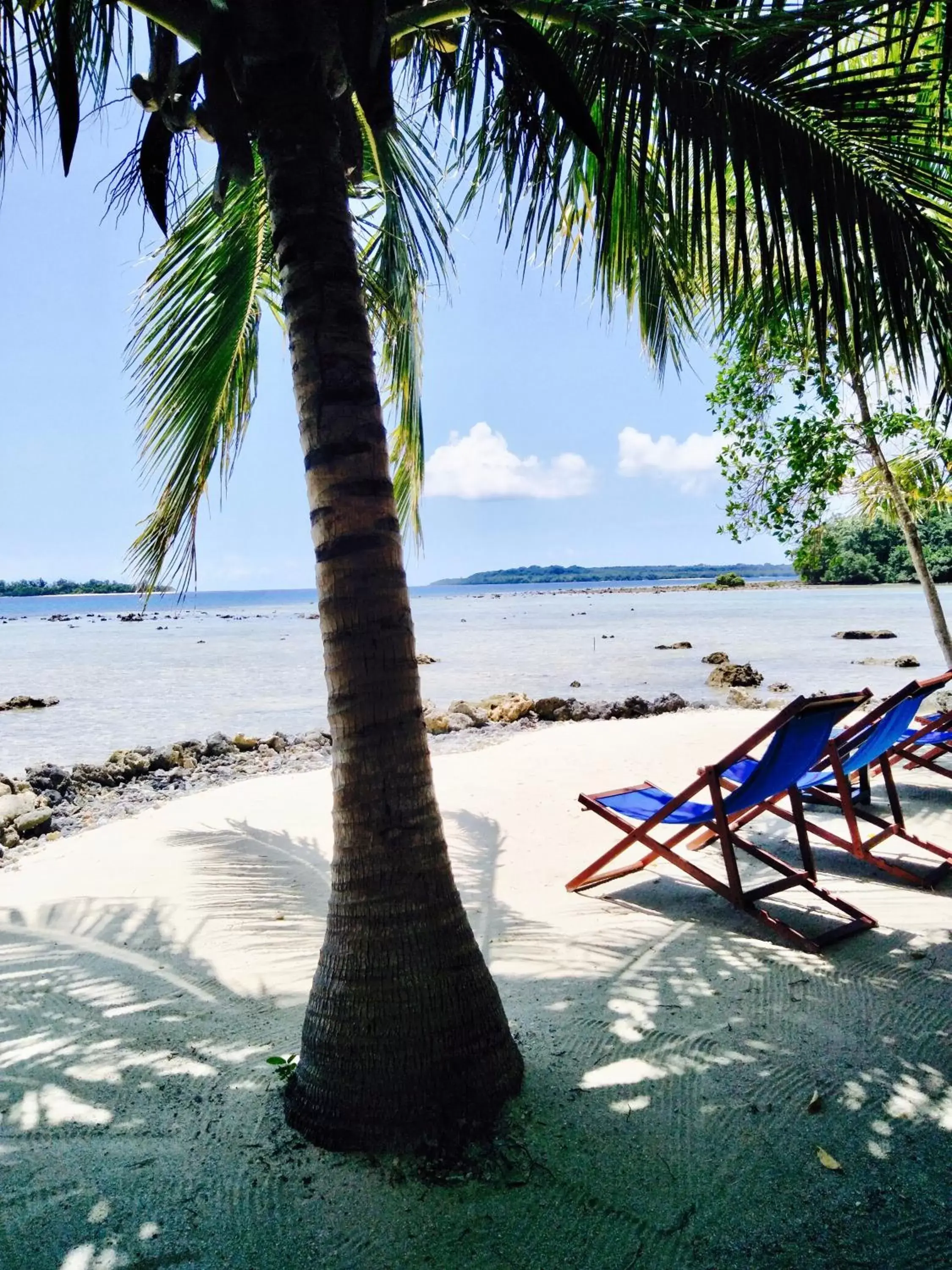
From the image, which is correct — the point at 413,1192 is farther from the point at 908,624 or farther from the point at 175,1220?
the point at 908,624

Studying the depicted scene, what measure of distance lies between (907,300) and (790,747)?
1.78m

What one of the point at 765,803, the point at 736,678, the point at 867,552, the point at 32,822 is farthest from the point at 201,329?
the point at 867,552

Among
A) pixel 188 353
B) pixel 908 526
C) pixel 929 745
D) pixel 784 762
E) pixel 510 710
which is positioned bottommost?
pixel 510 710

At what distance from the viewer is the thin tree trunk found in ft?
25.5

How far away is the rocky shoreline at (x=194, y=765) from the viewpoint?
271 inches

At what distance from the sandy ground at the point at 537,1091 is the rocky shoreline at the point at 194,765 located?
214 cm

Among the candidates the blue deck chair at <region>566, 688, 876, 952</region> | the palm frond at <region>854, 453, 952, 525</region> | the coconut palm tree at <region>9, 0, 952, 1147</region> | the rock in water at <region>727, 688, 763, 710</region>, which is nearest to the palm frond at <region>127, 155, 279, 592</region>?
the coconut palm tree at <region>9, 0, 952, 1147</region>

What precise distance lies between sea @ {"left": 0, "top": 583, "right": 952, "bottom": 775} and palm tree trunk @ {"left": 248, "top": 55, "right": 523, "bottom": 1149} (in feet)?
8.92

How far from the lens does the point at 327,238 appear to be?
7.08 ft

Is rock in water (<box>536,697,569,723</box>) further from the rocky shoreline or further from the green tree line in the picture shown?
the green tree line

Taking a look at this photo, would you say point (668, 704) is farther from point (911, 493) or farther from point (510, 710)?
point (911, 493)

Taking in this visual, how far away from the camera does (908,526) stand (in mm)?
8211

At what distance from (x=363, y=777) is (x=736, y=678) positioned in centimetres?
1405

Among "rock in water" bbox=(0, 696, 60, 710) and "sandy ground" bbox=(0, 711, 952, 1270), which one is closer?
"sandy ground" bbox=(0, 711, 952, 1270)
